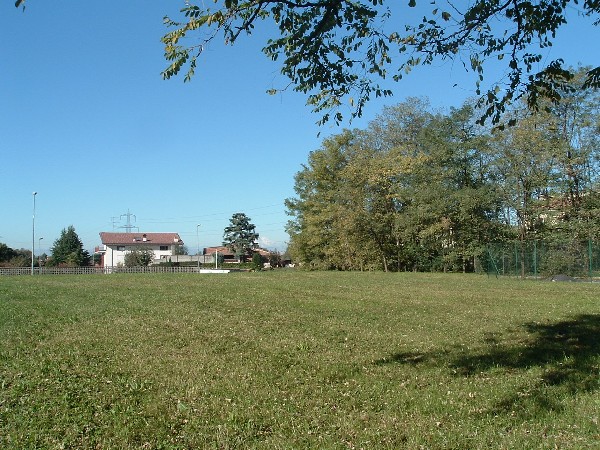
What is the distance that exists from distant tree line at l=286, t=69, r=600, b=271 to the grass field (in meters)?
21.8

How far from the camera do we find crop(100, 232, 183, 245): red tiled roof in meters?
106

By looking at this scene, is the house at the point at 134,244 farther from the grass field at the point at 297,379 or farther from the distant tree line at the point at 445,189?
the grass field at the point at 297,379

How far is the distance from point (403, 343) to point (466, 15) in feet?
17.0

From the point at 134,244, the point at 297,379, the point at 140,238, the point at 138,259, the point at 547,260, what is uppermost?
the point at 140,238

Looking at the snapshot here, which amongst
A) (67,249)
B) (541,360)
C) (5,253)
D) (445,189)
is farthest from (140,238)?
(541,360)

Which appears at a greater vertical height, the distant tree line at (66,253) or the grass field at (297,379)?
the distant tree line at (66,253)

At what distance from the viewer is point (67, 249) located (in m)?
85.8

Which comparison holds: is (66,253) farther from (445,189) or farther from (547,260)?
(547,260)

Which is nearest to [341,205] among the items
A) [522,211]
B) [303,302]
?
[522,211]

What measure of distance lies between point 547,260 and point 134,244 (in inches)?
3579

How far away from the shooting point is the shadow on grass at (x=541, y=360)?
5785 mm

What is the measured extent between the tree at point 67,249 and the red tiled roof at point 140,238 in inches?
684

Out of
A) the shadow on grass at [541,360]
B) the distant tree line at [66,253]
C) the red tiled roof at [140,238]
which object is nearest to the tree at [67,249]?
the distant tree line at [66,253]

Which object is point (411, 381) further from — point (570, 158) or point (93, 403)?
point (570, 158)
